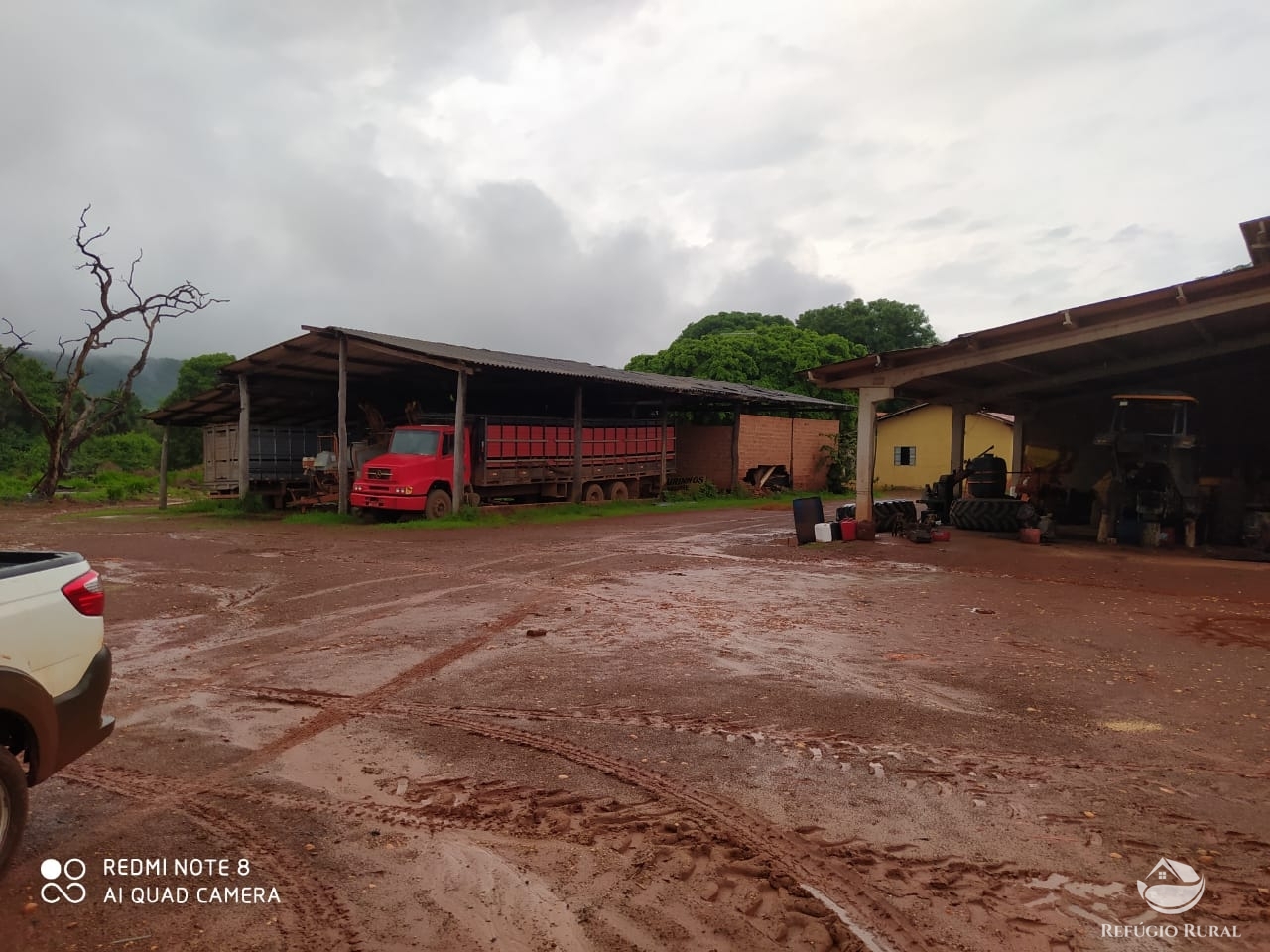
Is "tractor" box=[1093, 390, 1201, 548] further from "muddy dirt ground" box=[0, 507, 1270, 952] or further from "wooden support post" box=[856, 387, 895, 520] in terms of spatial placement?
"muddy dirt ground" box=[0, 507, 1270, 952]

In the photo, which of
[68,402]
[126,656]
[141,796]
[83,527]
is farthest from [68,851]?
[68,402]

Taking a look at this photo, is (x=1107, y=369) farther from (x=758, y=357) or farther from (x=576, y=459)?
(x=758, y=357)

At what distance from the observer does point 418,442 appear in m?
20.3

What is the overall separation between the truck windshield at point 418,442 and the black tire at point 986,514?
41.4ft

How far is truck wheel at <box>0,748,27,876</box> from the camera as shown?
3.21 metres

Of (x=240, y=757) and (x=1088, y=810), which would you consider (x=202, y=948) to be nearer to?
(x=240, y=757)

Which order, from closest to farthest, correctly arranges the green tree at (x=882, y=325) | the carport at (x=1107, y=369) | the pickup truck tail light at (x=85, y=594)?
the pickup truck tail light at (x=85, y=594)
the carport at (x=1107, y=369)
the green tree at (x=882, y=325)

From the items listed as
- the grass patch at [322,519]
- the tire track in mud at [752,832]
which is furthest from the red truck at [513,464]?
the tire track in mud at [752,832]

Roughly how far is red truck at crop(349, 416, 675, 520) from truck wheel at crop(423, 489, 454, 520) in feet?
0.08

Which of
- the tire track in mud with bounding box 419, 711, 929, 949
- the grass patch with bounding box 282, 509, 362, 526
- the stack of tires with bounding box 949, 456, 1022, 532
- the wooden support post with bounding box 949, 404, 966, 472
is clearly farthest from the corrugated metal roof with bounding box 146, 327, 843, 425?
the tire track in mud with bounding box 419, 711, 929, 949

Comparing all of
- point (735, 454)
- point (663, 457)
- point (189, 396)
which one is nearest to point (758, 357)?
point (735, 454)

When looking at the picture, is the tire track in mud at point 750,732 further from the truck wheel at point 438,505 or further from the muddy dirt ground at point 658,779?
the truck wheel at point 438,505

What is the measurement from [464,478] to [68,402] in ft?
60.2

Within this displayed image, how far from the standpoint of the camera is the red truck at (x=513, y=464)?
19.9 metres
